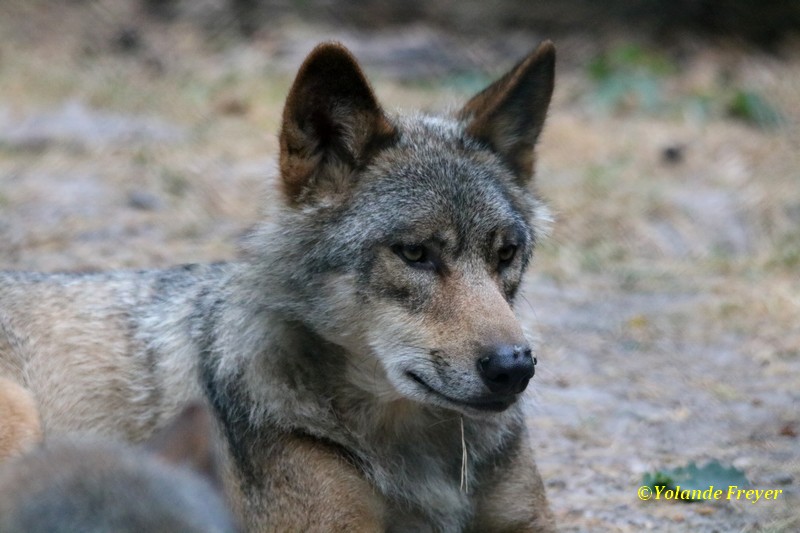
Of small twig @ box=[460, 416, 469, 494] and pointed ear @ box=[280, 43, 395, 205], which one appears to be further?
small twig @ box=[460, 416, 469, 494]

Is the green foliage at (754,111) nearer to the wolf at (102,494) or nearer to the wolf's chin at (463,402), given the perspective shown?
the wolf's chin at (463,402)

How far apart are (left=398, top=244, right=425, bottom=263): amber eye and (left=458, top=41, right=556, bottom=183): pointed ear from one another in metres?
0.76

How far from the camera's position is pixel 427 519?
4.82 meters

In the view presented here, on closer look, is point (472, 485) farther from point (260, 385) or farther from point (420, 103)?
point (420, 103)

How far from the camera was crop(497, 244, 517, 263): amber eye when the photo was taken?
4.81m

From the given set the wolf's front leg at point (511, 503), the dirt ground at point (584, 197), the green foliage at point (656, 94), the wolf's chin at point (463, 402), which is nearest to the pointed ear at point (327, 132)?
the dirt ground at point (584, 197)

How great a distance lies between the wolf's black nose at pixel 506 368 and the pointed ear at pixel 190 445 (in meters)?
1.23

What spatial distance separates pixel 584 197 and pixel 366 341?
6.65m

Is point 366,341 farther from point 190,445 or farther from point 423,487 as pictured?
point 190,445

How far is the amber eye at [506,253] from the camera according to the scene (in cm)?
481

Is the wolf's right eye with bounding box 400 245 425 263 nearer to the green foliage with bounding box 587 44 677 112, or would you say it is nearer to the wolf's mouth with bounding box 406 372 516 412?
the wolf's mouth with bounding box 406 372 516 412

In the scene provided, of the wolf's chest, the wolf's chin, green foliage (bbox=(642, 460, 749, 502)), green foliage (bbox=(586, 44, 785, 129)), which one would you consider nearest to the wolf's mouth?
the wolf's chin

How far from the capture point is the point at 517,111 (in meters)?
5.24

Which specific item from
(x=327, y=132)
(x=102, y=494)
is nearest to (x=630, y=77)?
(x=327, y=132)
